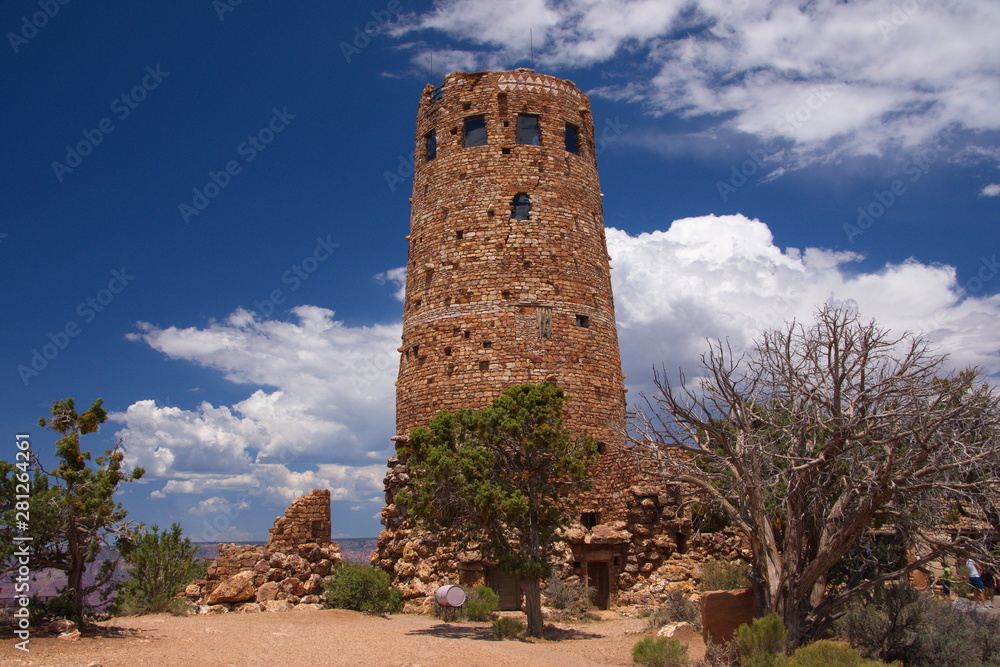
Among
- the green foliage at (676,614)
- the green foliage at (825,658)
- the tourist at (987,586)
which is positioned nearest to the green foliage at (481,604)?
the green foliage at (676,614)

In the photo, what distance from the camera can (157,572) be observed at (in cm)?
1694

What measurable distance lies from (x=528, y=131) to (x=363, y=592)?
1313cm

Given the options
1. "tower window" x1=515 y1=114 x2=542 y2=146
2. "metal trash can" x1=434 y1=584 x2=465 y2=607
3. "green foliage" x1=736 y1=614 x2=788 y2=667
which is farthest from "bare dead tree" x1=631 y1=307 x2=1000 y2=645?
"tower window" x1=515 y1=114 x2=542 y2=146

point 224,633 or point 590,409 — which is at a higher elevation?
point 590,409

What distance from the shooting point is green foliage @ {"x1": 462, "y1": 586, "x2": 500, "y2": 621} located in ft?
51.2

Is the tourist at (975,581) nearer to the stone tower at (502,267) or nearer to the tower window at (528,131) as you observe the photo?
the stone tower at (502,267)

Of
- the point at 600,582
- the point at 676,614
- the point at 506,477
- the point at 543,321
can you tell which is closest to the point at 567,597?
the point at 600,582

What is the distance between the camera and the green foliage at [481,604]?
15.6 metres

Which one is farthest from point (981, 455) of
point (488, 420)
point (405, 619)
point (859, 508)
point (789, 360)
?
point (405, 619)

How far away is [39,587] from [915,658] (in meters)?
14.5

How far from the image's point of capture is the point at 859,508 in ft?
33.5

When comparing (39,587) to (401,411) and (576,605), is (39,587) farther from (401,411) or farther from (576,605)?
(576,605)

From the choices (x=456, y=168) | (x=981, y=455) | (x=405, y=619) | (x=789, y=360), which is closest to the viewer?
(x=981, y=455)

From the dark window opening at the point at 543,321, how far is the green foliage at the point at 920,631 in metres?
9.67
